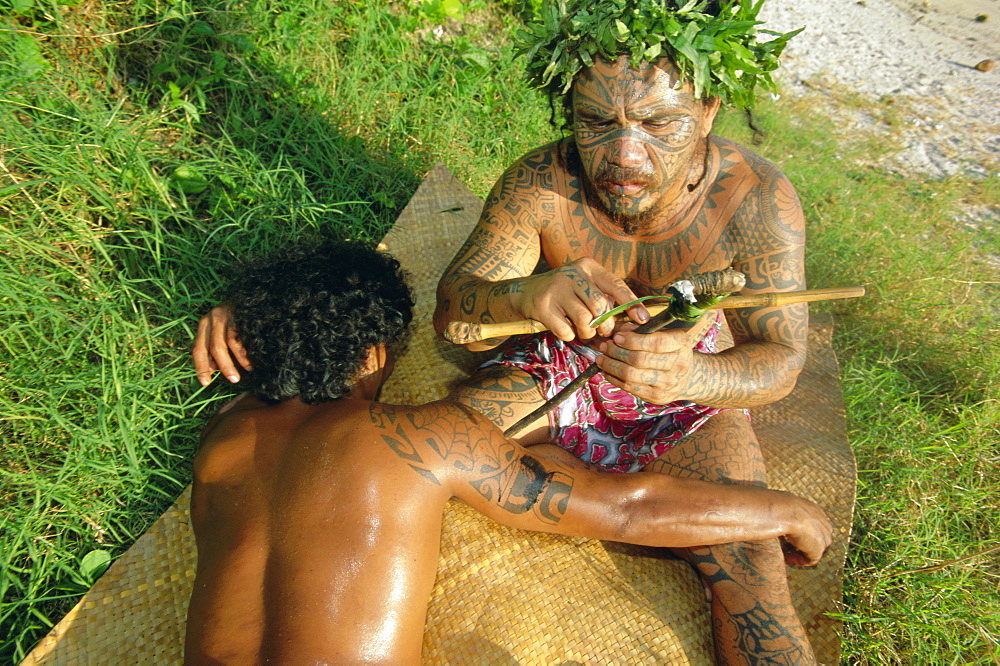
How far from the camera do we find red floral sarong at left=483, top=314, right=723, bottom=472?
2.57 m

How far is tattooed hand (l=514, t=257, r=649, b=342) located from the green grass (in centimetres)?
168

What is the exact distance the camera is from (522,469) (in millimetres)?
2066

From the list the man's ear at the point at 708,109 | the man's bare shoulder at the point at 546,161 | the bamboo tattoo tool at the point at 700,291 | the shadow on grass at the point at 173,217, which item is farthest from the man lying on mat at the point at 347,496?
the man's ear at the point at 708,109

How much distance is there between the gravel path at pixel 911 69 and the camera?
16.4 ft

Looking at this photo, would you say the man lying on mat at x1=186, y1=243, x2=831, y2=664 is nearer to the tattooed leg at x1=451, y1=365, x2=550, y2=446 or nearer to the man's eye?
the tattooed leg at x1=451, y1=365, x2=550, y2=446

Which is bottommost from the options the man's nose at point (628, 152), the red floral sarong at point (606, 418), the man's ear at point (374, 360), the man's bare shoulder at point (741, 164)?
the red floral sarong at point (606, 418)

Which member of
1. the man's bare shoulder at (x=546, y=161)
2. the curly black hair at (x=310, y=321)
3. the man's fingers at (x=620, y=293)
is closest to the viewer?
the man's fingers at (x=620, y=293)

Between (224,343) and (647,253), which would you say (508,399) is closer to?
(647,253)

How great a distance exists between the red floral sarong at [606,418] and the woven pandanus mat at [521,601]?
39 centimetres

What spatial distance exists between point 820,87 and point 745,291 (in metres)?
4.60

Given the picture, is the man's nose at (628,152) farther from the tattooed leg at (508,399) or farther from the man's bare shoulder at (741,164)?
the tattooed leg at (508,399)

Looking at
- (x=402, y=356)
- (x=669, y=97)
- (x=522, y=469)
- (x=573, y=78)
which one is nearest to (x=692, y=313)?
(x=522, y=469)

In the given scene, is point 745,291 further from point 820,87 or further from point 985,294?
point 820,87

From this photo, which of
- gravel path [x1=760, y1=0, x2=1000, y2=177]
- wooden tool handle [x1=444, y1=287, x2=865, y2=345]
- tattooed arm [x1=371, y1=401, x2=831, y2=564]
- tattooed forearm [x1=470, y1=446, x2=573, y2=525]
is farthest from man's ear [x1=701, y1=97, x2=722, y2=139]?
gravel path [x1=760, y1=0, x2=1000, y2=177]
